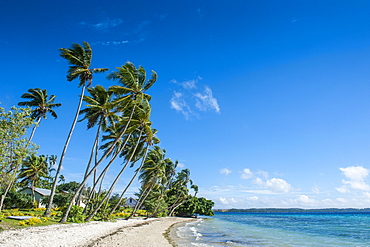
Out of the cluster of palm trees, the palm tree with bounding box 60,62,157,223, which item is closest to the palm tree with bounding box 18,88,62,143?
the cluster of palm trees

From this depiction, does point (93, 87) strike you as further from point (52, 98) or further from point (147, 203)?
point (147, 203)

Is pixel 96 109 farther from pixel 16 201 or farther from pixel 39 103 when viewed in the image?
pixel 16 201

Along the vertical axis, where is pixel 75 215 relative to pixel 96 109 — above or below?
below

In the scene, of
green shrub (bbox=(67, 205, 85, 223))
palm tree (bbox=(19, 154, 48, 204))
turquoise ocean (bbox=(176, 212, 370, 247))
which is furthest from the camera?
palm tree (bbox=(19, 154, 48, 204))

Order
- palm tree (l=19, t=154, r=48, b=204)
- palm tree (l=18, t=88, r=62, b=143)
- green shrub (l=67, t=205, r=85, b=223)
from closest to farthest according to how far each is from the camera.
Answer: green shrub (l=67, t=205, r=85, b=223)
palm tree (l=18, t=88, r=62, b=143)
palm tree (l=19, t=154, r=48, b=204)

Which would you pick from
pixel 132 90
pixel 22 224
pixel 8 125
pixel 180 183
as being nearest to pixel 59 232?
pixel 22 224

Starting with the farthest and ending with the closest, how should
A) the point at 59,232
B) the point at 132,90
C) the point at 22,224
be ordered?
the point at 132,90, the point at 22,224, the point at 59,232

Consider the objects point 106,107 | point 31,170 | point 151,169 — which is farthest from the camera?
point 31,170

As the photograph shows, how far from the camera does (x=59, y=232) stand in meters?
13.0

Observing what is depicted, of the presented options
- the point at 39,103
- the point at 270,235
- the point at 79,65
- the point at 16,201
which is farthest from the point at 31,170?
the point at 270,235

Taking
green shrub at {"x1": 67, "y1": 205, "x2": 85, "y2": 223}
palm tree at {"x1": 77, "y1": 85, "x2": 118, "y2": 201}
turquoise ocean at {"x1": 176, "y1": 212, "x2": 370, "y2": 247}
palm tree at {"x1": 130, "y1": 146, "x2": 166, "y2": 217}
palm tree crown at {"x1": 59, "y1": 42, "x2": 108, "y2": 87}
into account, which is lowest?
turquoise ocean at {"x1": 176, "y1": 212, "x2": 370, "y2": 247}

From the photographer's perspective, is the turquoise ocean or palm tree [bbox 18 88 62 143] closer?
the turquoise ocean

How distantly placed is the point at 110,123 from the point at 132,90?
289 inches

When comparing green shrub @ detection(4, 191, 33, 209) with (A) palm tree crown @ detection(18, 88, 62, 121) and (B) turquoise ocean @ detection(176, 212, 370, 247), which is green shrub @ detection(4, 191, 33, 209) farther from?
(B) turquoise ocean @ detection(176, 212, 370, 247)
